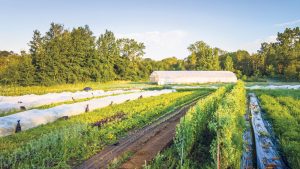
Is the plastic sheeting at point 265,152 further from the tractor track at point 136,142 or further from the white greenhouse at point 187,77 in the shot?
the white greenhouse at point 187,77

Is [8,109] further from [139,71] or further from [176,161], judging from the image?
[139,71]

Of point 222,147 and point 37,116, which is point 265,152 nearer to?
point 222,147

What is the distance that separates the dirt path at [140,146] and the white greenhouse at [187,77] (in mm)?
42636

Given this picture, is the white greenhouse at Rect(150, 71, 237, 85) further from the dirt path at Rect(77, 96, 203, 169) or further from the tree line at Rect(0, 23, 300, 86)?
the dirt path at Rect(77, 96, 203, 169)

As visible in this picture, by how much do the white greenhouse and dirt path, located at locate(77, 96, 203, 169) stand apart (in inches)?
1679

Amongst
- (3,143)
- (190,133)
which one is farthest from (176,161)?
(3,143)

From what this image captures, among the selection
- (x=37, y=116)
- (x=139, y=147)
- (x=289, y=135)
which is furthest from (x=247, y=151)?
(x=37, y=116)

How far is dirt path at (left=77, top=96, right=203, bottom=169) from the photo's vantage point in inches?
274

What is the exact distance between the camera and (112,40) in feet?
218

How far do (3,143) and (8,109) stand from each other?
24.3 ft

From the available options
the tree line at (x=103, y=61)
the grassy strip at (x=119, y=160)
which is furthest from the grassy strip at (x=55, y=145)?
the tree line at (x=103, y=61)

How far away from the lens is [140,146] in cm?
845

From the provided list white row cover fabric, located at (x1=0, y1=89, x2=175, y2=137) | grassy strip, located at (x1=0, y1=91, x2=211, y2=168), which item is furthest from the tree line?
grassy strip, located at (x1=0, y1=91, x2=211, y2=168)

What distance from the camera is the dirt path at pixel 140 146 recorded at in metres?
6.97
